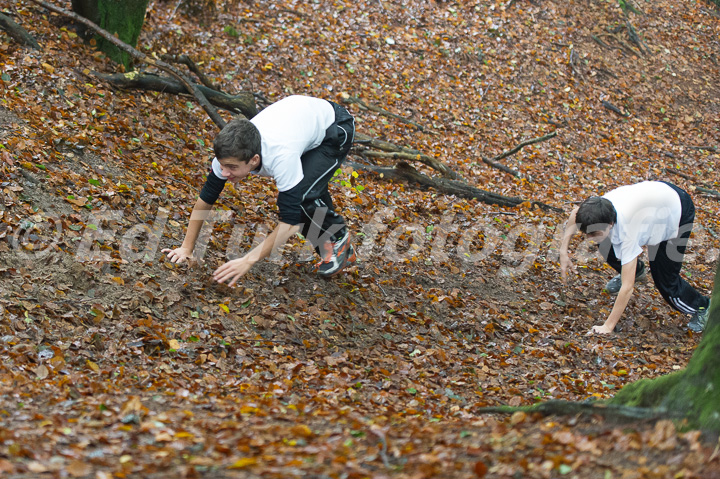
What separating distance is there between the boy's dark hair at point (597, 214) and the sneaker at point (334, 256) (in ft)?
6.53

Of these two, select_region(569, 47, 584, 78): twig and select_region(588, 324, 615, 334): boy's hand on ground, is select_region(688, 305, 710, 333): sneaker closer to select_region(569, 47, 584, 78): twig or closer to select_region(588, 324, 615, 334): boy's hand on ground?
select_region(588, 324, 615, 334): boy's hand on ground

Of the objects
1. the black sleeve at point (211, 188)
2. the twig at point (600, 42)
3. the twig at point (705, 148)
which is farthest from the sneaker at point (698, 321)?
the twig at point (600, 42)

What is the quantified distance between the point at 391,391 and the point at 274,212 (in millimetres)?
2987

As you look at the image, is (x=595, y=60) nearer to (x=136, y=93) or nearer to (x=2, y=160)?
(x=136, y=93)

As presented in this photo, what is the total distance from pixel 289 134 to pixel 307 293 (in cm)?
149

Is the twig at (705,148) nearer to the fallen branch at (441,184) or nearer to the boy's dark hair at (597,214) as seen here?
the fallen branch at (441,184)

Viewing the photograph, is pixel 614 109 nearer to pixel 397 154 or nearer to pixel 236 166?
pixel 397 154

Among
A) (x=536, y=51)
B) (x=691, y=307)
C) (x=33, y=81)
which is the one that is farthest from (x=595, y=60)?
(x=33, y=81)

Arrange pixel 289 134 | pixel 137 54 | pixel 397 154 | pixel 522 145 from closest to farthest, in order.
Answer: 1. pixel 289 134
2. pixel 137 54
3. pixel 397 154
4. pixel 522 145

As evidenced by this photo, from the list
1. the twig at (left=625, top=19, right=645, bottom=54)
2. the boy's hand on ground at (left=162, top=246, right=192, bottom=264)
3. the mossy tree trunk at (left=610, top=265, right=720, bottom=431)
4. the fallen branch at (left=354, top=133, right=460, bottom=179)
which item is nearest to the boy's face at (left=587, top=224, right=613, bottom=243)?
the mossy tree trunk at (left=610, top=265, right=720, bottom=431)

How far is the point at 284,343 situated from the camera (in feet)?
Answer: 13.8

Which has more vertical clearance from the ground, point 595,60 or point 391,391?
point 595,60

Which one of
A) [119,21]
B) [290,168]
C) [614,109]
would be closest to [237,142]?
A: [290,168]

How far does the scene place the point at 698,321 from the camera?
5230mm
